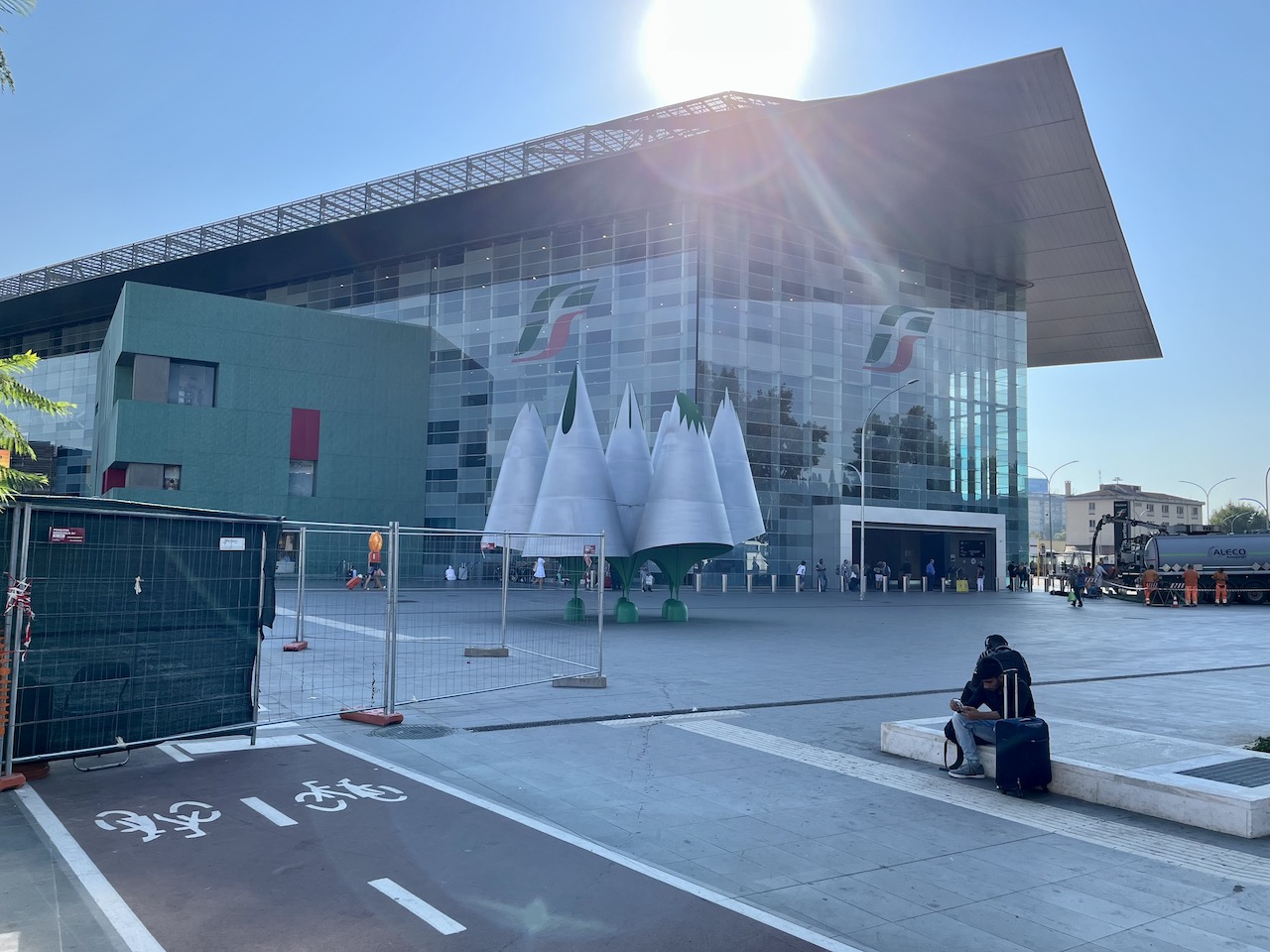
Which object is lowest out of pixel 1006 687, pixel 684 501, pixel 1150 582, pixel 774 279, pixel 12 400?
pixel 1150 582

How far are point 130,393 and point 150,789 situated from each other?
47110mm

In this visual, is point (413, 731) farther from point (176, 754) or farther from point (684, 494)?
point (684, 494)

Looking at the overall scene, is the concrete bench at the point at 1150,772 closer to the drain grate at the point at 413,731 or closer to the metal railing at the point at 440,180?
the drain grate at the point at 413,731

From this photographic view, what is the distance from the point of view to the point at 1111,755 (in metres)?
8.20

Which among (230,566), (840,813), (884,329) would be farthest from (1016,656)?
(884,329)

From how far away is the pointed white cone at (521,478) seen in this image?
26422 mm

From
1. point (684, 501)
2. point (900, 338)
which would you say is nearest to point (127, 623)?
point (684, 501)

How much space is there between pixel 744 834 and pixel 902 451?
158 feet

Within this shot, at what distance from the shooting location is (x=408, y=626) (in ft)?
63.7

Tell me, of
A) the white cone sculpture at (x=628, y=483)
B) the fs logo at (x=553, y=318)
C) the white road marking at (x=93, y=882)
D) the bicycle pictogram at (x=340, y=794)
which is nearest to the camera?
the white road marking at (x=93, y=882)

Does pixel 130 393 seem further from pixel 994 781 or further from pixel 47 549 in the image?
pixel 994 781

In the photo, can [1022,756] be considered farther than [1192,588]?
No

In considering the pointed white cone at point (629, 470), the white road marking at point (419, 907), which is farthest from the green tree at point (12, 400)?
the pointed white cone at point (629, 470)

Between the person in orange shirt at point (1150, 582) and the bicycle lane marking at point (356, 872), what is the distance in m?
41.8
